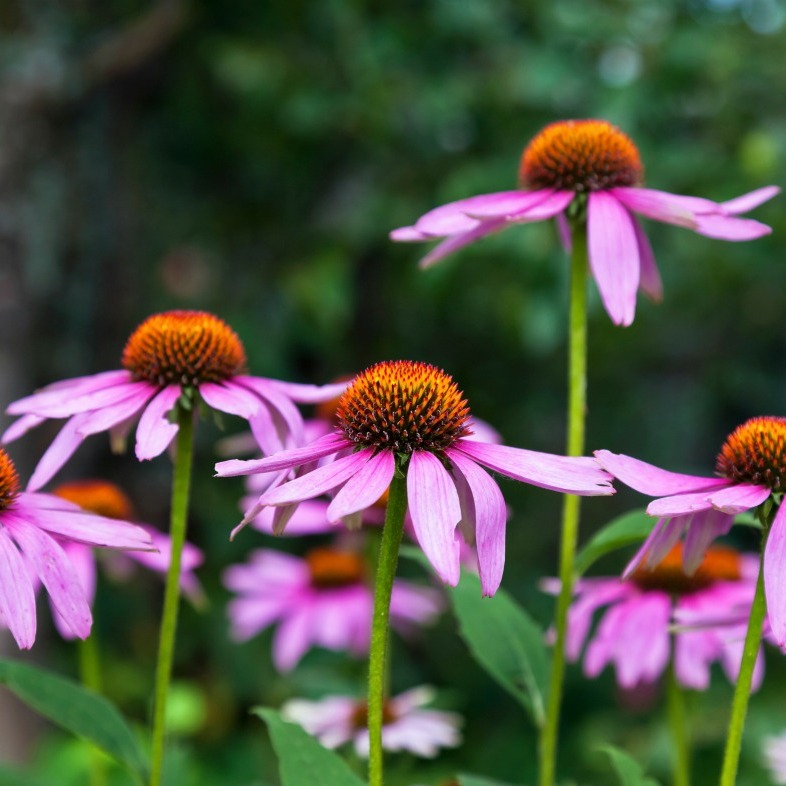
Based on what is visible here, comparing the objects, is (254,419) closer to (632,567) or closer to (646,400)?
(632,567)

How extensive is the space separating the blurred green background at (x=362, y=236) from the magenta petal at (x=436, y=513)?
56.2 inches

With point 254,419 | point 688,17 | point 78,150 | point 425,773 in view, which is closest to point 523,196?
point 254,419

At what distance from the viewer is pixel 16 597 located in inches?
21.9

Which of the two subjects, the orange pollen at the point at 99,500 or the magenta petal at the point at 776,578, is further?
the orange pollen at the point at 99,500

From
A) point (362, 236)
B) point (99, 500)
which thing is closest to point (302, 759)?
point (99, 500)

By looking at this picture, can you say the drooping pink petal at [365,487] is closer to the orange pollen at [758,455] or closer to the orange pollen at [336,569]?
the orange pollen at [758,455]

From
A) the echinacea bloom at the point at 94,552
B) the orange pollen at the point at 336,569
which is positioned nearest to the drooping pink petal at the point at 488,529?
the echinacea bloom at the point at 94,552

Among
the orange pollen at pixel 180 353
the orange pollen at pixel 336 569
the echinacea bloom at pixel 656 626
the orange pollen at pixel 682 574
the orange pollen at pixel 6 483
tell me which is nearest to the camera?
the orange pollen at pixel 6 483

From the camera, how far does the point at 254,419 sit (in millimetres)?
711

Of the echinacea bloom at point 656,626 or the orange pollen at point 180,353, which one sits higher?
the orange pollen at point 180,353

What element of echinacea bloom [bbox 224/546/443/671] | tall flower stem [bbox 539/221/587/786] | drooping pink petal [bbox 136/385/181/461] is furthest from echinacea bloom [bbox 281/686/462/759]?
drooping pink petal [bbox 136/385/181/461]

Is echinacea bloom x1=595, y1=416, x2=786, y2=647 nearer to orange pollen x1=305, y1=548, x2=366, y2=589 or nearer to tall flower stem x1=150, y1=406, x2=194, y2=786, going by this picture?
tall flower stem x1=150, y1=406, x2=194, y2=786

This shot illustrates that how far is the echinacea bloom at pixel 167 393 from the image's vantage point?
2.30ft

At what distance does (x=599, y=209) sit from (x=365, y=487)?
32 cm
